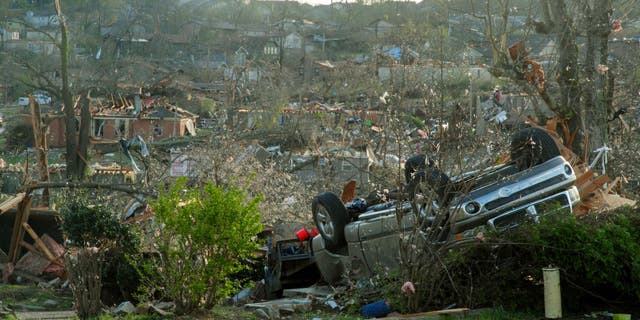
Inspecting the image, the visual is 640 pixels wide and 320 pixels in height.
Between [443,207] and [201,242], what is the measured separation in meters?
2.43

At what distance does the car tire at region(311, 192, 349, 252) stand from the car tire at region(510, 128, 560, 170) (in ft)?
7.42

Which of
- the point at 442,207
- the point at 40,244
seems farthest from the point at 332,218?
the point at 40,244

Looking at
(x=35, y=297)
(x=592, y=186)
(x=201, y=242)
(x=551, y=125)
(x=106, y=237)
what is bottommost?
(x=35, y=297)

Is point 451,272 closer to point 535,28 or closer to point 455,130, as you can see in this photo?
point 455,130

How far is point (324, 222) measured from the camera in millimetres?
10883

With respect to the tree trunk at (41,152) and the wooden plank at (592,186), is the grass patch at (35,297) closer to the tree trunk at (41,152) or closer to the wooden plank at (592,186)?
the tree trunk at (41,152)

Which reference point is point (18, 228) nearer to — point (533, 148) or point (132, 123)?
point (533, 148)

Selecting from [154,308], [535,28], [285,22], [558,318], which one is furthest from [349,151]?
[285,22]

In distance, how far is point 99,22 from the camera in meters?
102

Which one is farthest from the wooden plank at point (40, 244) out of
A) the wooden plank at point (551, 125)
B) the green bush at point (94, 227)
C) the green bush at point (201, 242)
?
the wooden plank at point (551, 125)

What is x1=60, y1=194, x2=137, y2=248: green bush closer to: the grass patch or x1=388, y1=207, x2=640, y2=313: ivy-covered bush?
the grass patch

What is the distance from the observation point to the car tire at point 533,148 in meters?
9.58

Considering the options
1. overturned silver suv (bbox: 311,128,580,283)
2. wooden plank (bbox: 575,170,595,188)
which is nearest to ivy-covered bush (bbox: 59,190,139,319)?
overturned silver suv (bbox: 311,128,580,283)

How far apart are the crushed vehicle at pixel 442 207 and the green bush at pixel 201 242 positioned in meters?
1.60
